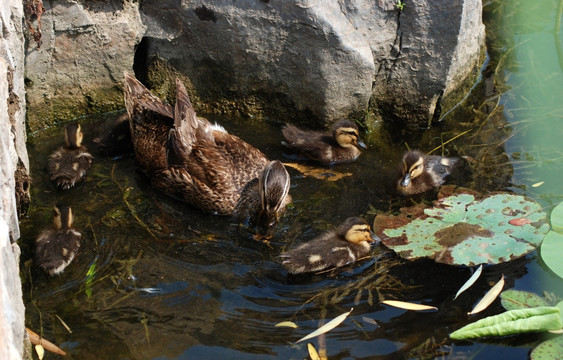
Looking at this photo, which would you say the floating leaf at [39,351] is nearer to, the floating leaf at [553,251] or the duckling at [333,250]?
the duckling at [333,250]

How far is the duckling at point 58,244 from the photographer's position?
4.25 m

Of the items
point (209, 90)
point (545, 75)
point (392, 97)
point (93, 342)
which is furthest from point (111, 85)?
point (545, 75)

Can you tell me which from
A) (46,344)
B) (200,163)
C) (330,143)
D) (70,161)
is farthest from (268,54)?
(46,344)

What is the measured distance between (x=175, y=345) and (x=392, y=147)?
104 inches

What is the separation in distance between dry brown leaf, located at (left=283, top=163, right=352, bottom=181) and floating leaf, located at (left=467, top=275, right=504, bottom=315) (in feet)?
5.22

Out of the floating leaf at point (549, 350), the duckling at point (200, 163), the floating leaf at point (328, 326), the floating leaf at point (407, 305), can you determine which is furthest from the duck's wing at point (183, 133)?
the floating leaf at point (549, 350)

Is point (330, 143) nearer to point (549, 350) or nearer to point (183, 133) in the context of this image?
point (183, 133)

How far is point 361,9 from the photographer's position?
212 inches

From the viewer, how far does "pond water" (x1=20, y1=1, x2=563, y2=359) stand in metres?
3.83

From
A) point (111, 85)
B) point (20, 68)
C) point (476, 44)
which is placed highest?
point (476, 44)

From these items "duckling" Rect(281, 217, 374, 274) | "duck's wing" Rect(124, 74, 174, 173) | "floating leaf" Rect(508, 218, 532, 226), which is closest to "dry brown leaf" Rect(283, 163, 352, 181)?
"duckling" Rect(281, 217, 374, 274)

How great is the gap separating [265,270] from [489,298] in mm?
1344

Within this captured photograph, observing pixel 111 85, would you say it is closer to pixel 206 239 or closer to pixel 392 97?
pixel 206 239

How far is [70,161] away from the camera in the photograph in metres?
5.16
